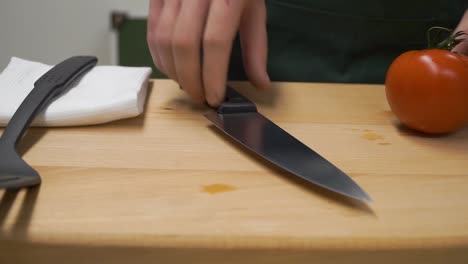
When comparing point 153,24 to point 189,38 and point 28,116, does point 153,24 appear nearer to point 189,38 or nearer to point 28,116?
point 189,38

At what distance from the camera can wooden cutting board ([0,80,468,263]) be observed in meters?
0.31

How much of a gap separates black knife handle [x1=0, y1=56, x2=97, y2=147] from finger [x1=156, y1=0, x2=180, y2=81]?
0.11 metres

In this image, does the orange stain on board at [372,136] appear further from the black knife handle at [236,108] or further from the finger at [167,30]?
the finger at [167,30]

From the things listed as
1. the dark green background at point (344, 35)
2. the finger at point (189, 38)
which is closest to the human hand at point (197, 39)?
the finger at point (189, 38)

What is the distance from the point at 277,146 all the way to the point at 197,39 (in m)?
0.15

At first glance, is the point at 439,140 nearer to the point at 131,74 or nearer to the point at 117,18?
the point at 131,74

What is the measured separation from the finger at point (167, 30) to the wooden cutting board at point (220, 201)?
0.08 metres

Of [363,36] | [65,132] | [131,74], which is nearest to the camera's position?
[65,132]

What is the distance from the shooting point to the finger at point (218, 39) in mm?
476

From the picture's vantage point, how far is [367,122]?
1.71 feet

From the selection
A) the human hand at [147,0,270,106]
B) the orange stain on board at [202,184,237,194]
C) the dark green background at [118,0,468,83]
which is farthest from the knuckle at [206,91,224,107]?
the dark green background at [118,0,468,83]

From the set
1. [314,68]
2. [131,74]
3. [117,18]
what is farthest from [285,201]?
[117,18]

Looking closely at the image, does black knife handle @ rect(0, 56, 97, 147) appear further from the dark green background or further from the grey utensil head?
the dark green background

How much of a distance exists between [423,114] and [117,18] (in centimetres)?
126
